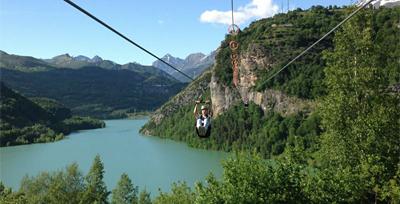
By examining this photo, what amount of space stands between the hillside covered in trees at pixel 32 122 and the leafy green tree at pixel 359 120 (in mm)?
112482

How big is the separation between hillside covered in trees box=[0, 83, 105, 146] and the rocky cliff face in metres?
46.4

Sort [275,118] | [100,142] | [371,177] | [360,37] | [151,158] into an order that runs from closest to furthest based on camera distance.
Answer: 1. [371,177]
2. [360,37]
3. [151,158]
4. [275,118]
5. [100,142]

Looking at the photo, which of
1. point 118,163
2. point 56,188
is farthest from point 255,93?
point 56,188

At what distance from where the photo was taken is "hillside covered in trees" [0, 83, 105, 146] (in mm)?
125062

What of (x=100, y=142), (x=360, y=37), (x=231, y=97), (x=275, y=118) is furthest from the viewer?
(x=231, y=97)

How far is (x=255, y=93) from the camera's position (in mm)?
115812

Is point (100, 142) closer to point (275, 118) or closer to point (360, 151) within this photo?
point (275, 118)

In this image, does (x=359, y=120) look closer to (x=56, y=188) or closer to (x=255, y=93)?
(x=56, y=188)

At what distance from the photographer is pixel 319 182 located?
621 inches

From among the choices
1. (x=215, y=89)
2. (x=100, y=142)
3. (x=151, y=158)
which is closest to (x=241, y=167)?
(x=151, y=158)

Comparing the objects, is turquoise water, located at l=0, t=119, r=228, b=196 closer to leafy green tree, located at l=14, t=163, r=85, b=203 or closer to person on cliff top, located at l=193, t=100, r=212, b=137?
leafy green tree, located at l=14, t=163, r=85, b=203

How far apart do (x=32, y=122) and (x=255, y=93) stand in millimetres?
72338

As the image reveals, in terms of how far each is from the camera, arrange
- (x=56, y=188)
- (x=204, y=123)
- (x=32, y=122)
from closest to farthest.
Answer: (x=204, y=123) → (x=56, y=188) → (x=32, y=122)

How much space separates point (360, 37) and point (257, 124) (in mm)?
97700
